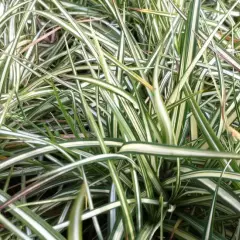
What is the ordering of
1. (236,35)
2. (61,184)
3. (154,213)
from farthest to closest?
1. (236,35)
2. (61,184)
3. (154,213)

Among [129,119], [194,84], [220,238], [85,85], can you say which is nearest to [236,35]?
[194,84]

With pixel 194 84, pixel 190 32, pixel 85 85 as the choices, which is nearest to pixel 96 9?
pixel 85 85

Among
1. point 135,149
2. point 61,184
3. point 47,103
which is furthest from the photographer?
point 47,103

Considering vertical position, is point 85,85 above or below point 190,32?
below

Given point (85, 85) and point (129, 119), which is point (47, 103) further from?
point (129, 119)

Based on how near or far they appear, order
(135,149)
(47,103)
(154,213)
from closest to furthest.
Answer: (135,149)
(154,213)
(47,103)

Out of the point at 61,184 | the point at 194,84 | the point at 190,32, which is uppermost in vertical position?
the point at 190,32

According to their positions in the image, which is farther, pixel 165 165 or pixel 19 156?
pixel 165 165

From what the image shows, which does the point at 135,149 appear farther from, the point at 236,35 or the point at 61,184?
the point at 236,35

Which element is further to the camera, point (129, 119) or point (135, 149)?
point (129, 119)
